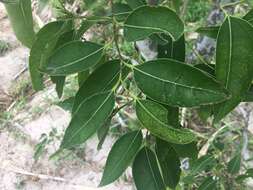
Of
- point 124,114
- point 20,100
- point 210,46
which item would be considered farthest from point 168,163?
point 20,100

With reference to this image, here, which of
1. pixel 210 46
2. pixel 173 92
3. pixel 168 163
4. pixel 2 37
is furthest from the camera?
pixel 2 37

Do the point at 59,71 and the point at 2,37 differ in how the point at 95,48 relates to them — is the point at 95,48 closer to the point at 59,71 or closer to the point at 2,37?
the point at 59,71

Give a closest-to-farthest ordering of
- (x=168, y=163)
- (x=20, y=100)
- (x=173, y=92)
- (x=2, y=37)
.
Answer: (x=173, y=92) < (x=168, y=163) < (x=20, y=100) < (x=2, y=37)

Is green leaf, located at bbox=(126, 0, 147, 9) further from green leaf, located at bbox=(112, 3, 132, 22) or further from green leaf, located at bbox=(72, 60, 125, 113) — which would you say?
green leaf, located at bbox=(72, 60, 125, 113)

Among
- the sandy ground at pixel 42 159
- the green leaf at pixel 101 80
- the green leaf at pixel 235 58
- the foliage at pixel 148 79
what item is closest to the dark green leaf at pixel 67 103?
the foliage at pixel 148 79

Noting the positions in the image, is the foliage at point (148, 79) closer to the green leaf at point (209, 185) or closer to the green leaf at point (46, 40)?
the green leaf at point (46, 40)

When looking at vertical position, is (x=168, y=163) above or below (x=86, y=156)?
above

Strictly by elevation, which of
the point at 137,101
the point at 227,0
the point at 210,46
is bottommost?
the point at 210,46

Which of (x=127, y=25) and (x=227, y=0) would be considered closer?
(x=127, y=25)

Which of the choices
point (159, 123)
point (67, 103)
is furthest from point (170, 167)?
point (67, 103)
